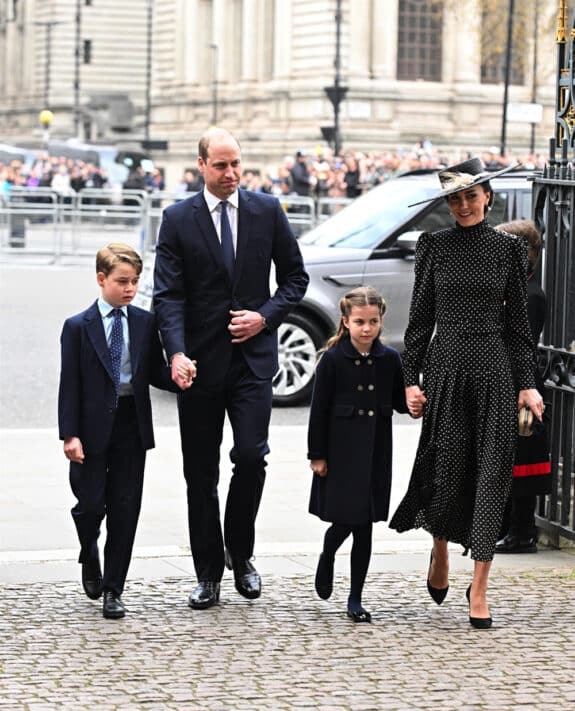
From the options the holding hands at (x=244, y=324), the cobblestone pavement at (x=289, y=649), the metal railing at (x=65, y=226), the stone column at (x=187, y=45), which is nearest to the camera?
the cobblestone pavement at (x=289, y=649)

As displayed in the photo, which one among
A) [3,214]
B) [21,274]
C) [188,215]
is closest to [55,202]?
[3,214]

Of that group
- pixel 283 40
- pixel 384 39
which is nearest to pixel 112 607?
pixel 384 39

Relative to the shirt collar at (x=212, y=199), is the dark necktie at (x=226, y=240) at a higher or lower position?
lower

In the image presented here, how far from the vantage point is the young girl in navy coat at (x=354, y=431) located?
6922mm

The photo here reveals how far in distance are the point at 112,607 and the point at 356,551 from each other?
964 mm

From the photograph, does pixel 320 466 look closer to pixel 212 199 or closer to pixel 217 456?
pixel 217 456

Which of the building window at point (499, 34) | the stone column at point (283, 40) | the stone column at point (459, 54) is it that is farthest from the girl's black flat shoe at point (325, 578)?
the stone column at point (283, 40)

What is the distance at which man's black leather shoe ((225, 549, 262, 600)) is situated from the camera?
718 cm

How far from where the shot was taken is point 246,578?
23.7 feet

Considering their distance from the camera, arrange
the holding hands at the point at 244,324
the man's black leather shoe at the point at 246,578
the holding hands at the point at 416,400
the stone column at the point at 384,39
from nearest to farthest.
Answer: the holding hands at the point at 416,400
the holding hands at the point at 244,324
the man's black leather shoe at the point at 246,578
the stone column at the point at 384,39

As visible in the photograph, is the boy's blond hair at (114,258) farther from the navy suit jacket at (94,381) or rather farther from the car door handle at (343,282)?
the car door handle at (343,282)

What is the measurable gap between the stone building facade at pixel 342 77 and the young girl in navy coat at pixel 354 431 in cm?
4724

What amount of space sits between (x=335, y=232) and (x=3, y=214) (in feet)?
60.1

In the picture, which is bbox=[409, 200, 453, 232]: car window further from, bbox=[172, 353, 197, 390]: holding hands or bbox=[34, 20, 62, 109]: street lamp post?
bbox=[34, 20, 62, 109]: street lamp post
